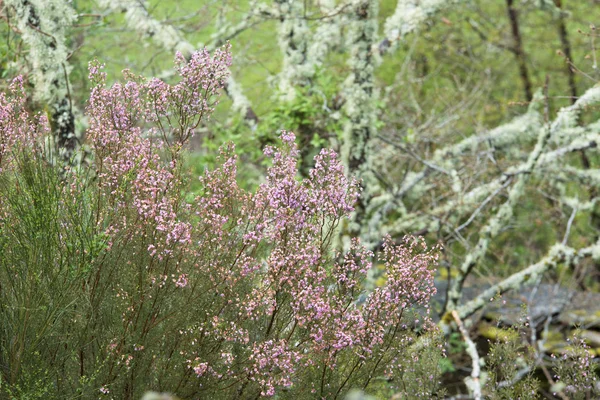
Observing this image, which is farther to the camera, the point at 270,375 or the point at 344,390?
the point at 344,390

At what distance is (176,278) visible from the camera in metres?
3.85

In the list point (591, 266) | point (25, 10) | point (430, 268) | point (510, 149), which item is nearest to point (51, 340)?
point (430, 268)

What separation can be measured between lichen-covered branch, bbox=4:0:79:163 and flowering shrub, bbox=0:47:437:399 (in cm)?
206

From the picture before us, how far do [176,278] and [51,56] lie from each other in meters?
3.10

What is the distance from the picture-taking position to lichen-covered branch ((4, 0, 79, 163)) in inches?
239

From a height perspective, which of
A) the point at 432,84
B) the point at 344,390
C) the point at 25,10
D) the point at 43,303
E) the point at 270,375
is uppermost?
the point at 25,10

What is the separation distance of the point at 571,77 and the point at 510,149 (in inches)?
265

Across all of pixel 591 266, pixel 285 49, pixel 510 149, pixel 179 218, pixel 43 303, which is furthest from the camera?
pixel 591 266

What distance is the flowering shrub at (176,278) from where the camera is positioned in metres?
3.63

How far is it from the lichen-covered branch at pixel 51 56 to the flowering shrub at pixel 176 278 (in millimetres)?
2056

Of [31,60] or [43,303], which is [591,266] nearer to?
[31,60]

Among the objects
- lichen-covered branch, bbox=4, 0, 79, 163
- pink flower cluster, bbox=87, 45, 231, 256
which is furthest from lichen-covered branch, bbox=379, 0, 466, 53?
pink flower cluster, bbox=87, 45, 231, 256

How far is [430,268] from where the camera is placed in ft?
13.5

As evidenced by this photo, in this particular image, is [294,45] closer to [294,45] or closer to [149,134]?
[294,45]
